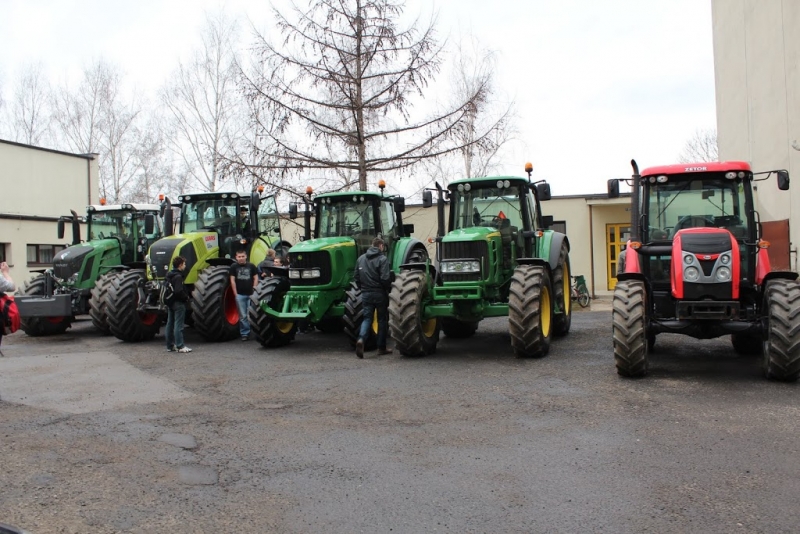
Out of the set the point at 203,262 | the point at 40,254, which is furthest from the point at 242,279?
the point at 40,254

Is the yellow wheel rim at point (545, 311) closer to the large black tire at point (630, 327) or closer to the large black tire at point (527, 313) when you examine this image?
the large black tire at point (527, 313)

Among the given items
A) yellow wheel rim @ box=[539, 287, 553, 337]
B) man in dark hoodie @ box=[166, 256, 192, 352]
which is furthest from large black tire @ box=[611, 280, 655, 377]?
man in dark hoodie @ box=[166, 256, 192, 352]

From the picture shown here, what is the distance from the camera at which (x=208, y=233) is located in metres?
14.6

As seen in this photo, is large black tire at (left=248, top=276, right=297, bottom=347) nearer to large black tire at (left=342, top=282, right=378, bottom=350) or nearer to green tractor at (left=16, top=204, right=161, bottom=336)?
large black tire at (left=342, top=282, right=378, bottom=350)

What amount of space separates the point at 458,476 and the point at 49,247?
26234mm

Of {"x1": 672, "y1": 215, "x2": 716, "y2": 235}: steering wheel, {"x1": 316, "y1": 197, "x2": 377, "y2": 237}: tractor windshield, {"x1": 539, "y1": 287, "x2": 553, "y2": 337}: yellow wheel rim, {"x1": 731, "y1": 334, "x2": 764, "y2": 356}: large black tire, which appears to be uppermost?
{"x1": 316, "y1": 197, "x2": 377, "y2": 237}: tractor windshield

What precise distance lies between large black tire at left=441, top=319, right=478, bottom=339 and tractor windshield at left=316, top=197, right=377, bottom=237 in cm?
204

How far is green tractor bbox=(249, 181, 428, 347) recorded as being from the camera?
38.5ft

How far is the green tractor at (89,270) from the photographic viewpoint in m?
13.9

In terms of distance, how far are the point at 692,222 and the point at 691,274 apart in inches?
48.8

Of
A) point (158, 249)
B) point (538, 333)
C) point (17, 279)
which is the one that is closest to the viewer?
point (538, 333)

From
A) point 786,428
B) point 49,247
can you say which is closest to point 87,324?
point 49,247

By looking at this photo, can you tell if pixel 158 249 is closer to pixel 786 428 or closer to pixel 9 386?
pixel 9 386

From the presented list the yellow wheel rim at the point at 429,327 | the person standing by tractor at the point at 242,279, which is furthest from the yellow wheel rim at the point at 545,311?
the person standing by tractor at the point at 242,279
